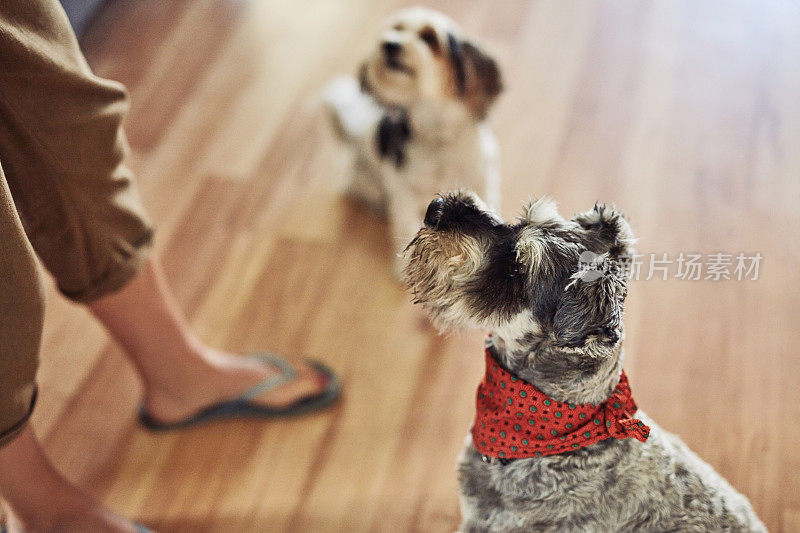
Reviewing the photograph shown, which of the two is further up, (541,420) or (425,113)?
(425,113)

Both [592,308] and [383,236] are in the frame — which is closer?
[592,308]

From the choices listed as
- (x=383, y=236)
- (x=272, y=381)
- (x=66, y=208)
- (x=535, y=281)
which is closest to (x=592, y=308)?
(x=535, y=281)

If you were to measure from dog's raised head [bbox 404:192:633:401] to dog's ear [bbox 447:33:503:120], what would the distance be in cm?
88

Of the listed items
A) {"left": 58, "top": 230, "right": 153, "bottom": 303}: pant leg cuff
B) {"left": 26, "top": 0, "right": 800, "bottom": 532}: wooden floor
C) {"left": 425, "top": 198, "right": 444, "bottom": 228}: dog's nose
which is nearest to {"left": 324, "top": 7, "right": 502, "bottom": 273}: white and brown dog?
{"left": 26, "top": 0, "right": 800, "bottom": 532}: wooden floor

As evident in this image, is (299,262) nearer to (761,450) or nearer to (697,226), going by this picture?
(697,226)

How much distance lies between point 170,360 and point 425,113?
87cm

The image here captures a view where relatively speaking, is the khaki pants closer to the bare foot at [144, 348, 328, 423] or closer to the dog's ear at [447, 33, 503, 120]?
the bare foot at [144, 348, 328, 423]

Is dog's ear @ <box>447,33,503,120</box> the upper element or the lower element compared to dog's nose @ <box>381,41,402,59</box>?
upper

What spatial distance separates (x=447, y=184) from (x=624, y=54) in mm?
1008

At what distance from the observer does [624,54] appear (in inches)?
98.3

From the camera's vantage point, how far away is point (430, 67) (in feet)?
5.81

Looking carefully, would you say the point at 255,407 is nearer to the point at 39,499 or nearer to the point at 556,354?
the point at 39,499

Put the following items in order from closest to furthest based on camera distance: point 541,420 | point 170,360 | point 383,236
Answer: point 541,420
point 170,360
point 383,236

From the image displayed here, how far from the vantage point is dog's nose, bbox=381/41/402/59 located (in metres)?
1.77
